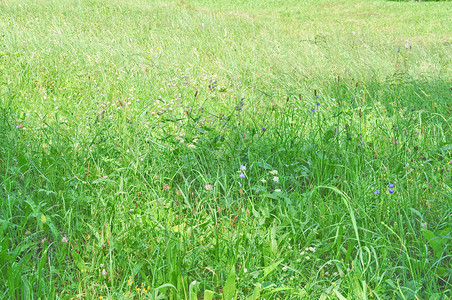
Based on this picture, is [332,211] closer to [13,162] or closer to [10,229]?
[10,229]

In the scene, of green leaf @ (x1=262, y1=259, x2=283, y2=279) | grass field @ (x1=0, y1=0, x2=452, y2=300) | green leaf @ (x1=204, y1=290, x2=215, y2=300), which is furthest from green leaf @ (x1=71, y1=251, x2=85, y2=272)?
green leaf @ (x1=262, y1=259, x2=283, y2=279)

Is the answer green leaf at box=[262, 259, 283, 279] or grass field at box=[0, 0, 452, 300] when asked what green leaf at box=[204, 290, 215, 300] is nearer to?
grass field at box=[0, 0, 452, 300]

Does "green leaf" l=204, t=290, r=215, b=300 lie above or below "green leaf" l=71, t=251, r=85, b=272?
below

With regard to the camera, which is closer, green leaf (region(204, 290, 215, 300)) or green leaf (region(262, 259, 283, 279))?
green leaf (region(204, 290, 215, 300))

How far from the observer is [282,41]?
6.03 metres

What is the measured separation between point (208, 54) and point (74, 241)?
13.2 ft

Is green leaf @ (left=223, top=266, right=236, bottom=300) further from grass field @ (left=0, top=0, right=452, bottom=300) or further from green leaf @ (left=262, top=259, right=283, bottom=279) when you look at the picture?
green leaf @ (left=262, top=259, right=283, bottom=279)

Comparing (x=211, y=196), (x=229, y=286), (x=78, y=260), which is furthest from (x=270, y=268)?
(x=78, y=260)

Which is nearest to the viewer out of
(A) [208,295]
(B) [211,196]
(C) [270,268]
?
(A) [208,295]

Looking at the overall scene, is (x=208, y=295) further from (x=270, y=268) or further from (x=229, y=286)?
(x=270, y=268)

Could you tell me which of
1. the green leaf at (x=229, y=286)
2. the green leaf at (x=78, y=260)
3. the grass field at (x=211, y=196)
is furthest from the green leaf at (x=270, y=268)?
the green leaf at (x=78, y=260)

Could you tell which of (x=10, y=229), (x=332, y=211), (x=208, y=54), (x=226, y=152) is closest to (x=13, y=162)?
(x=10, y=229)

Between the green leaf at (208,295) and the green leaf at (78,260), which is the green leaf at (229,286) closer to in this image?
the green leaf at (208,295)

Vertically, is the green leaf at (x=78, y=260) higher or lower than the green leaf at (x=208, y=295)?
higher
